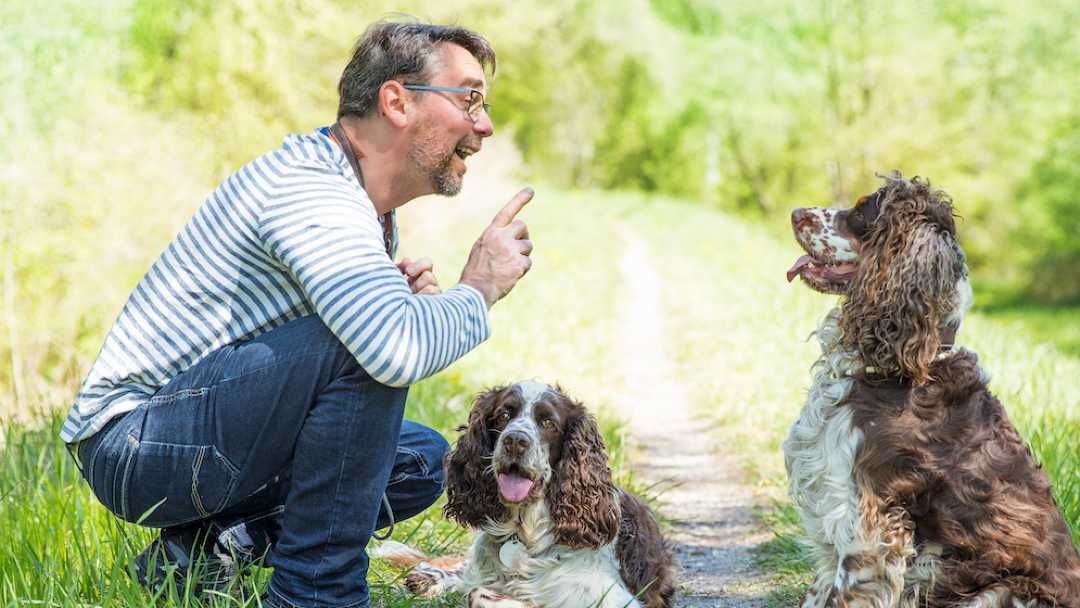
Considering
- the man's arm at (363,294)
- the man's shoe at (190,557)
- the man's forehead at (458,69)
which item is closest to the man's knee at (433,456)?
the man's shoe at (190,557)

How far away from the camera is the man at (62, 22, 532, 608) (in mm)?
3195

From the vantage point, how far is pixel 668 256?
21578mm

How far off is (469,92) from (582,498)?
146cm

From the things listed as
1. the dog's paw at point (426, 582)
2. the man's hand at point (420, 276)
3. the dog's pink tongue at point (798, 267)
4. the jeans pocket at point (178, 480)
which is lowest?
the dog's paw at point (426, 582)

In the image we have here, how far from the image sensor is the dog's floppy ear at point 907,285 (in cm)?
354

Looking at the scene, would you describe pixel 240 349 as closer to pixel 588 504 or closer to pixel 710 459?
pixel 588 504

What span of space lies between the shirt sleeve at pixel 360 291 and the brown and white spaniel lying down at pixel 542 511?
2.03 ft

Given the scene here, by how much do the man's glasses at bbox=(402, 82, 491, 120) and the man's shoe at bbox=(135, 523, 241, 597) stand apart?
1673mm

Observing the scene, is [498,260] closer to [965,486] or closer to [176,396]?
[176,396]

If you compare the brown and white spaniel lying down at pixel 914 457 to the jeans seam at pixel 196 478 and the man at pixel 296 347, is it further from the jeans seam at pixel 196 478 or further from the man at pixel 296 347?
the jeans seam at pixel 196 478

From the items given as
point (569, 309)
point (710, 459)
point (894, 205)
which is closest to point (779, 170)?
point (569, 309)

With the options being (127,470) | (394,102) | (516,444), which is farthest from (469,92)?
(127,470)

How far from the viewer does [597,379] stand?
9492 millimetres

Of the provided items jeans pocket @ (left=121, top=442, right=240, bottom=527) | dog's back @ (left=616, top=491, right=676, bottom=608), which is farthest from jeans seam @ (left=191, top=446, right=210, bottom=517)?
dog's back @ (left=616, top=491, right=676, bottom=608)
